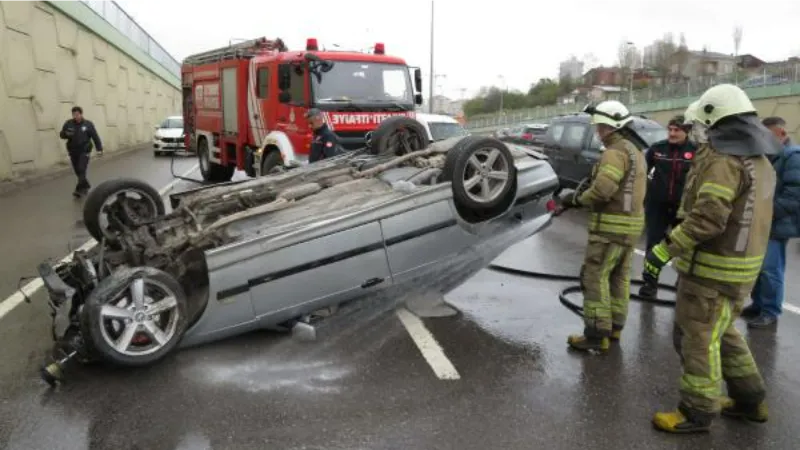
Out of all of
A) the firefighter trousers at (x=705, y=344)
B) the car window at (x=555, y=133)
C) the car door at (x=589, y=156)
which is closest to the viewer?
the firefighter trousers at (x=705, y=344)

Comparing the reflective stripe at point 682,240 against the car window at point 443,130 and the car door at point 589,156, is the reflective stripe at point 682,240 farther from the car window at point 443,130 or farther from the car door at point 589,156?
the car window at point 443,130

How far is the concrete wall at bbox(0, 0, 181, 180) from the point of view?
1395 centimetres

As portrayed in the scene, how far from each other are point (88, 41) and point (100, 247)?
61.3 feet

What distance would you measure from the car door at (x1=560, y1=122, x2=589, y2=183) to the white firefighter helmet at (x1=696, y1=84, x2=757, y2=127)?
7.60 meters

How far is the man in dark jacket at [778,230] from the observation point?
5.03m

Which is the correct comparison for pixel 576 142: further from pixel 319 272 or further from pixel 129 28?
pixel 129 28

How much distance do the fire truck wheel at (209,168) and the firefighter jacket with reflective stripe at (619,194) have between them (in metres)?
10.6

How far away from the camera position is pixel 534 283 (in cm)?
638

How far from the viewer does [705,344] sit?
3.35m

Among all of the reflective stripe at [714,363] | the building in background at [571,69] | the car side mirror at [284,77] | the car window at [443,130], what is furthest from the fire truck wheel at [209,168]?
the building in background at [571,69]

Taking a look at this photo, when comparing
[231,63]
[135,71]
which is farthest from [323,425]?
[135,71]

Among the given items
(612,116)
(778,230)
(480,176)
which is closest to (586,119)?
(778,230)

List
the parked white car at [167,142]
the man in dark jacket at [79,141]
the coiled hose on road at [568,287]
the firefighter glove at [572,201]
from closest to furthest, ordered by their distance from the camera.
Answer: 1. the firefighter glove at [572,201]
2. the coiled hose on road at [568,287]
3. the man in dark jacket at [79,141]
4. the parked white car at [167,142]

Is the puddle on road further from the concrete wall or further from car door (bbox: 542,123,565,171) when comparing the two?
the concrete wall
